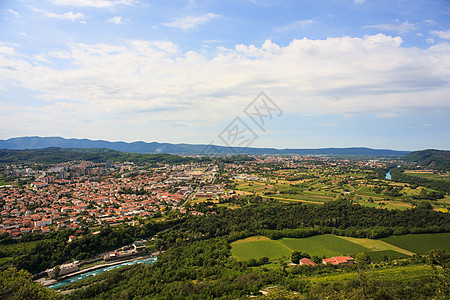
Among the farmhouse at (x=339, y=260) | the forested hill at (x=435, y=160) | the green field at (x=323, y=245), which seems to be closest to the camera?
the farmhouse at (x=339, y=260)

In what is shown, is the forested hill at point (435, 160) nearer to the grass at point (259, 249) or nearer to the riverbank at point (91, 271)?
the grass at point (259, 249)

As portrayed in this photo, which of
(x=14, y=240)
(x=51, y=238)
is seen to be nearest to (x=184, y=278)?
(x=51, y=238)

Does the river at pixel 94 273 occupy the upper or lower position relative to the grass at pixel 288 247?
lower

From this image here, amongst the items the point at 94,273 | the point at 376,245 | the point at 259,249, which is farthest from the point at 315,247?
the point at 94,273

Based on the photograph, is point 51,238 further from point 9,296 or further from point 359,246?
point 359,246

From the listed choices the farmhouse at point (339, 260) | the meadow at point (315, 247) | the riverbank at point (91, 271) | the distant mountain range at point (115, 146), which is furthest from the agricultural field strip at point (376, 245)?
the distant mountain range at point (115, 146)

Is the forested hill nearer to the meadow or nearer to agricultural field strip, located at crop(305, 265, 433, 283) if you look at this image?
the meadow

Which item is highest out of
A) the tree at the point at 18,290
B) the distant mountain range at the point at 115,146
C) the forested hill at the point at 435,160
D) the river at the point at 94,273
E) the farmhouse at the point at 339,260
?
the distant mountain range at the point at 115,146
